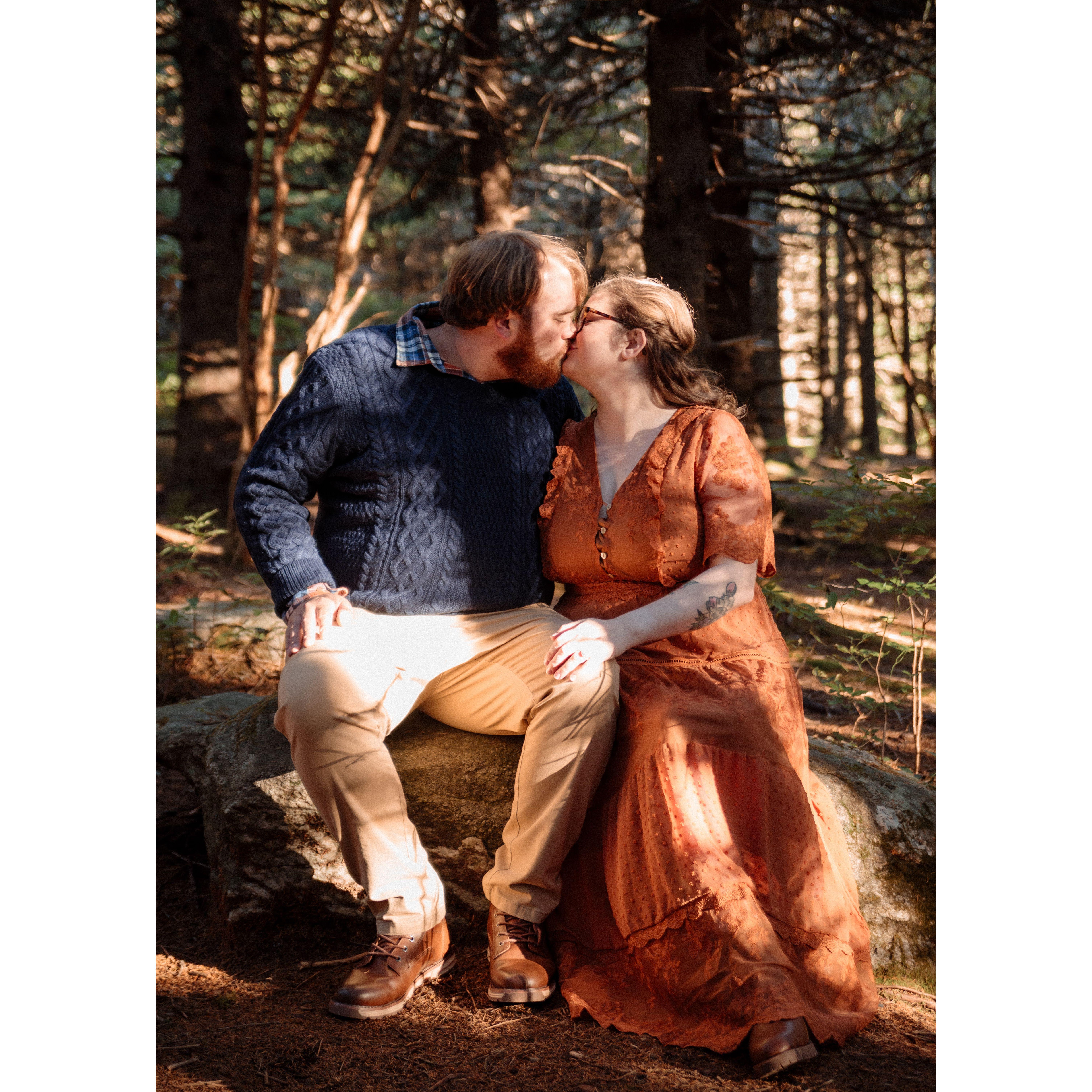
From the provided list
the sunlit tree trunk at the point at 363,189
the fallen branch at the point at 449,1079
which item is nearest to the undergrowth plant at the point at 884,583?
the fallen branch at the point at 449,1079

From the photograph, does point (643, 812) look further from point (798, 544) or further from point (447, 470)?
point (798, 544)

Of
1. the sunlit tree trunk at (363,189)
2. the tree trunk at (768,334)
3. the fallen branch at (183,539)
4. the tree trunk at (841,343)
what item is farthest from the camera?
the tree trunk at (841,343)

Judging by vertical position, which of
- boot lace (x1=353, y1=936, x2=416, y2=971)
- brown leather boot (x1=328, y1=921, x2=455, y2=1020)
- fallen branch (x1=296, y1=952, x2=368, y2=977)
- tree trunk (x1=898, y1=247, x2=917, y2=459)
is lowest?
fallen branch (x1=296, y1=952, x2=368, y2=977)

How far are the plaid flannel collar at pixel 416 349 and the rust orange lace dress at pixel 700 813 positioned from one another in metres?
0.50

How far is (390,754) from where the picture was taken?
2475 millimetres

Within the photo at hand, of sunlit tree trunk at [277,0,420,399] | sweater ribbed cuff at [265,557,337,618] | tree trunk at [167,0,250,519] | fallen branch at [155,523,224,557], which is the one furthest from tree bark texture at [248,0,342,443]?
sweater ribbed cuff at [265,557,337,618]

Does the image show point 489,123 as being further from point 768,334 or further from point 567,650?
point 567,650

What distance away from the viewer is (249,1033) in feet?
7.18

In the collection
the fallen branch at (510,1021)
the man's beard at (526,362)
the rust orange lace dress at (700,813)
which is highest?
the man's beard at (526,362)

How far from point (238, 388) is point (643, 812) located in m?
6.90

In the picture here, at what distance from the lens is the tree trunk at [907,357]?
5648mm

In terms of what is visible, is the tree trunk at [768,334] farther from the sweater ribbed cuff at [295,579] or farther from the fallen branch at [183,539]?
the sweater ribbed cuff at [295,579]

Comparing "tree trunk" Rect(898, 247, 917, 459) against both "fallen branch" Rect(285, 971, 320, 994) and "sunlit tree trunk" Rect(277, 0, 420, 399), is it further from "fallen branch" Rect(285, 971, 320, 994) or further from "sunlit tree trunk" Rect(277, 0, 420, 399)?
"fallen branch" Rect(285, 971, 320, 994)

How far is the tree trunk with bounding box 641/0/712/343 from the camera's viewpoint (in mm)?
5430
